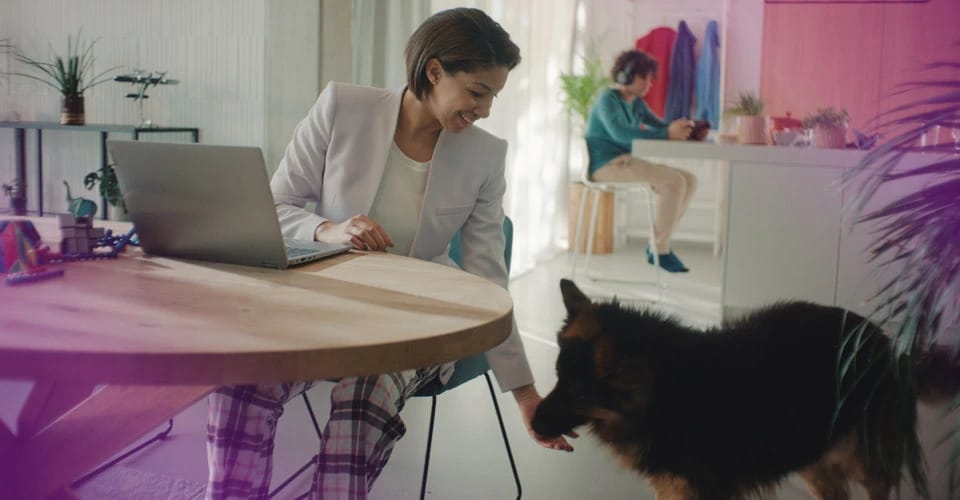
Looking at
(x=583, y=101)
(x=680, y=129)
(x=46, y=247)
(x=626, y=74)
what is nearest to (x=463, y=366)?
(x=46, y=247)

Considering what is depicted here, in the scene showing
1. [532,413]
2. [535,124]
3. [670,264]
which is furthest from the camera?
[535,124]

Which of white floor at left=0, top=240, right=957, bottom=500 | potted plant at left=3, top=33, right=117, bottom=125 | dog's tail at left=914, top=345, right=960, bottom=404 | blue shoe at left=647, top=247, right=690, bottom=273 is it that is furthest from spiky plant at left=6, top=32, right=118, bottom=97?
dog's tail at left=914, top=345, right=960, bottom=404

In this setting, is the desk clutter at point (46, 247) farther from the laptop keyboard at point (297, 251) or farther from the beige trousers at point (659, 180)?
the beige trousers at point (659, 180)

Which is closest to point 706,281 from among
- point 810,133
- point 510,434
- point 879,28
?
point 810,133

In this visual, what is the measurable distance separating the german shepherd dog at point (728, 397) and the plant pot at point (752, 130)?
2289 millimetres

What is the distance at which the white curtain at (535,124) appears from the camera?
5277 mm

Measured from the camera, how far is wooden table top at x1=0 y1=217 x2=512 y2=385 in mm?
827

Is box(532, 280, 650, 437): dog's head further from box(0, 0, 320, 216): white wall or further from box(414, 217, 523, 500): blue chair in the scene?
box(0, 0, 320, 216): white wall

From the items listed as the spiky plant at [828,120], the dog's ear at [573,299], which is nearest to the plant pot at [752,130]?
the spiky plant at [828,120]

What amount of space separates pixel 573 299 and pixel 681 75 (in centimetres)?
583

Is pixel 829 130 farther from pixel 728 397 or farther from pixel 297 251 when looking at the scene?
pixel 297 251

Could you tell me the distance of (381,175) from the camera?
186cm

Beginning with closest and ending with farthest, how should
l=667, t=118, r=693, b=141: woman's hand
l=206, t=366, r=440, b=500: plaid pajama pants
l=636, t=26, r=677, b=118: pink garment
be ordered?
1. l=206, t=366, r=440, b=500: plaid pajama pants
2. l=667, t=118, r=693, b=141: woman's hand
3. l=636, t=26, r=677, b=118: pink garment

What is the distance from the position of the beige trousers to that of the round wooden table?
3983 mm
